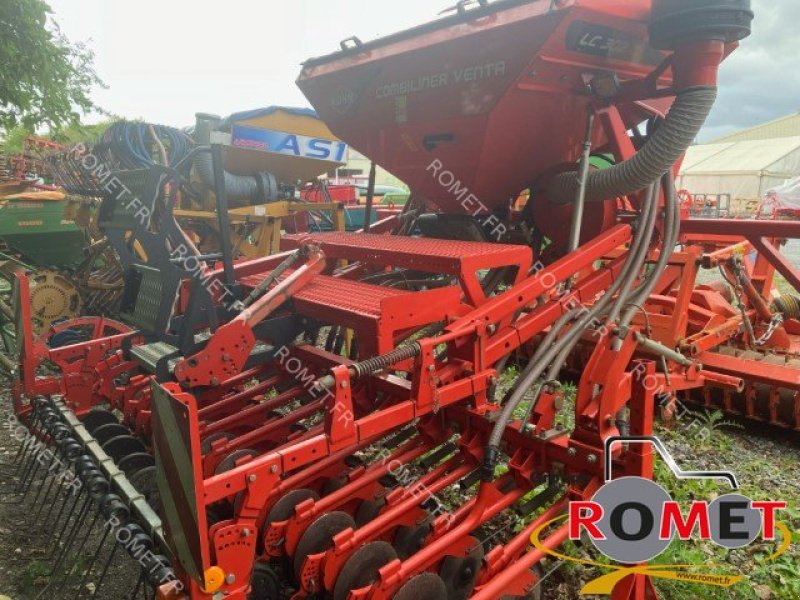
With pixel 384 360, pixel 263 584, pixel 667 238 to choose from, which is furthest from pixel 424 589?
pixel 667 238

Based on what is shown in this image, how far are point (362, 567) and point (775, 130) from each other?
190 ft

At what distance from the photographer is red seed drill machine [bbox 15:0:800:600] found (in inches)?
83.2

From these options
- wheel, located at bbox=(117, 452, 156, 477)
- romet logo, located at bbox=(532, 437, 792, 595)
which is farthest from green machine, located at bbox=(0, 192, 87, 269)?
romet logo, located at bbox=(532, 437, 792, 595)

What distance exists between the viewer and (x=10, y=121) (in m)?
6.49

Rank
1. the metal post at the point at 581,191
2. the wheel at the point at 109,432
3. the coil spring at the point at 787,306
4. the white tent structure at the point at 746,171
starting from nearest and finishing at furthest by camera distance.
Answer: the metal post at the point at 581,191 → the wheel at the point at 109,432 → the coil spring at the point at 787,306 → the white tent structure at the point at 746,171

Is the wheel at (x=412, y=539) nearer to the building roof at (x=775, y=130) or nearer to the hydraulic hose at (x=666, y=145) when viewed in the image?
the hydraulic hose at (x=666, y=145)

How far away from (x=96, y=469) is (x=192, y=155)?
1.47 m

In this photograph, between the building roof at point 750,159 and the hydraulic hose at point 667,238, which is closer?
the hydraulic hose at point 667,238

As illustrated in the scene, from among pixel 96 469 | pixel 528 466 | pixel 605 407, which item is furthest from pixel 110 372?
pixel 605 407

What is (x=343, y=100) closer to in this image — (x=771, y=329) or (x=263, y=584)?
(x=263, y=584)

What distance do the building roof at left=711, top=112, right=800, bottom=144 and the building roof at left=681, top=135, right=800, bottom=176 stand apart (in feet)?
38.2

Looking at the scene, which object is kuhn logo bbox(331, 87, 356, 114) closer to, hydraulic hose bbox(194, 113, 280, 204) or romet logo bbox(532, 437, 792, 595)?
romet logo bbox(532, 437, 792, 595)

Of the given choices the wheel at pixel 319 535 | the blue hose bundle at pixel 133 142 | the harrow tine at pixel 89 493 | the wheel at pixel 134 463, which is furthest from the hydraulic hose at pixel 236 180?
the wheel at pixel 319 535

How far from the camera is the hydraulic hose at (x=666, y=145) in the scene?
2.52 meters
